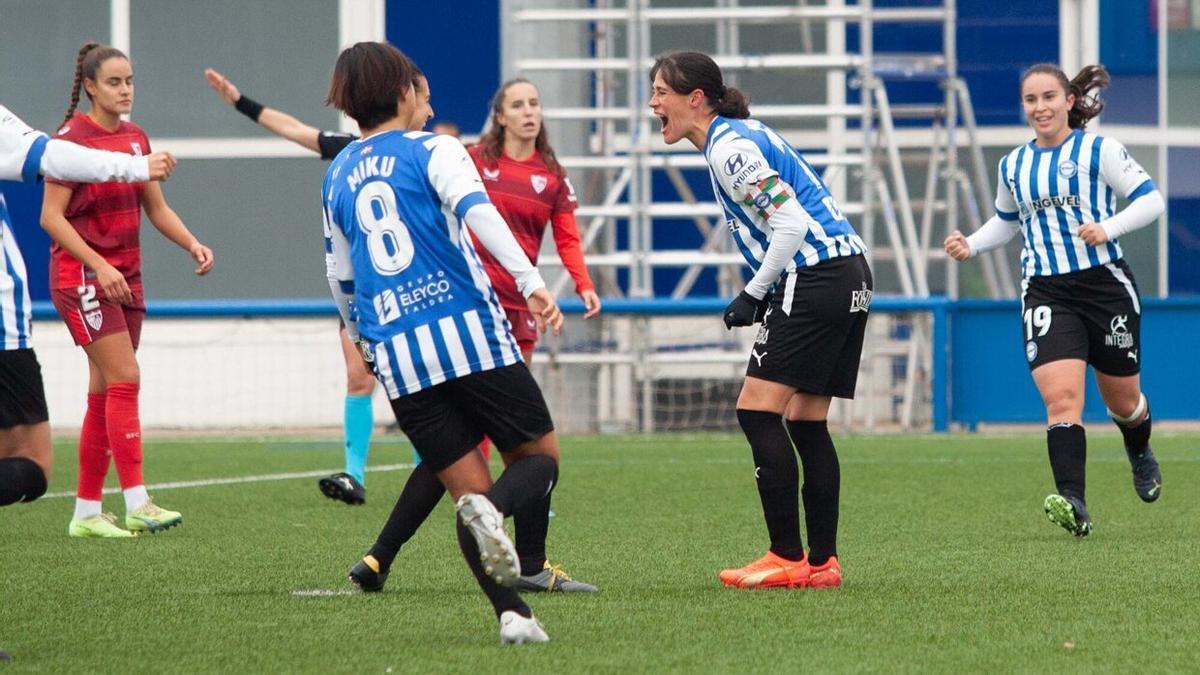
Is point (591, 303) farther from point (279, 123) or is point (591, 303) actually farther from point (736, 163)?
point (279, 123)

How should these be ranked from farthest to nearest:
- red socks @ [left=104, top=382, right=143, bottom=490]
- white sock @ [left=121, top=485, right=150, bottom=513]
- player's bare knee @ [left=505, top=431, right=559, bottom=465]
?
white sock @ [left=121, top=485, right=150, bottom=513], red socks @ [left=104, top=382, right=143, bottom=490], player's bare knee @ [left=505, top=431, right=559, bottom=465]

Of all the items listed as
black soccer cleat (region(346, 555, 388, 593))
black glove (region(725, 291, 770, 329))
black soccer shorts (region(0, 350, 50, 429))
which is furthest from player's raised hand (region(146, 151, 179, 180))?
black glove (region(725, 291, 770, 329))

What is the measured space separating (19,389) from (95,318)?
2.08 metres

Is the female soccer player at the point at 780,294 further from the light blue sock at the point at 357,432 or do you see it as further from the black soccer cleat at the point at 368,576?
the light blue sock at the point at 357,432

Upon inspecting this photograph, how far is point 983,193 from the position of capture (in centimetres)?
1598

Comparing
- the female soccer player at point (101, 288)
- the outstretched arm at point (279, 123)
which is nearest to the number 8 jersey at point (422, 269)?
the female soccer player at point (101, 288)

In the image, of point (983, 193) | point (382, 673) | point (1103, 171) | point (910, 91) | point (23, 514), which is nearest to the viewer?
point (382, 673)

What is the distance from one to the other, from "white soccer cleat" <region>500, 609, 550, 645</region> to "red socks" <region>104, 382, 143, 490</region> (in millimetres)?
3362

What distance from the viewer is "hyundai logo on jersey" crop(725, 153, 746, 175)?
571cm

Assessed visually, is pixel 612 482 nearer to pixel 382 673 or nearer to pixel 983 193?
pixel 382 673

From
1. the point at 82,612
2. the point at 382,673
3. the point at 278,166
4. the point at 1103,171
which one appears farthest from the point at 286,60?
the point at 382,673

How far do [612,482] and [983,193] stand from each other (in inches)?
279

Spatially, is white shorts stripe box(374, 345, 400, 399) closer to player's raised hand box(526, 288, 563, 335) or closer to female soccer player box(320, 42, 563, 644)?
female soccer player box(320, 42, 563, 644)

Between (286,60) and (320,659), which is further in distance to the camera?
(286,60)
